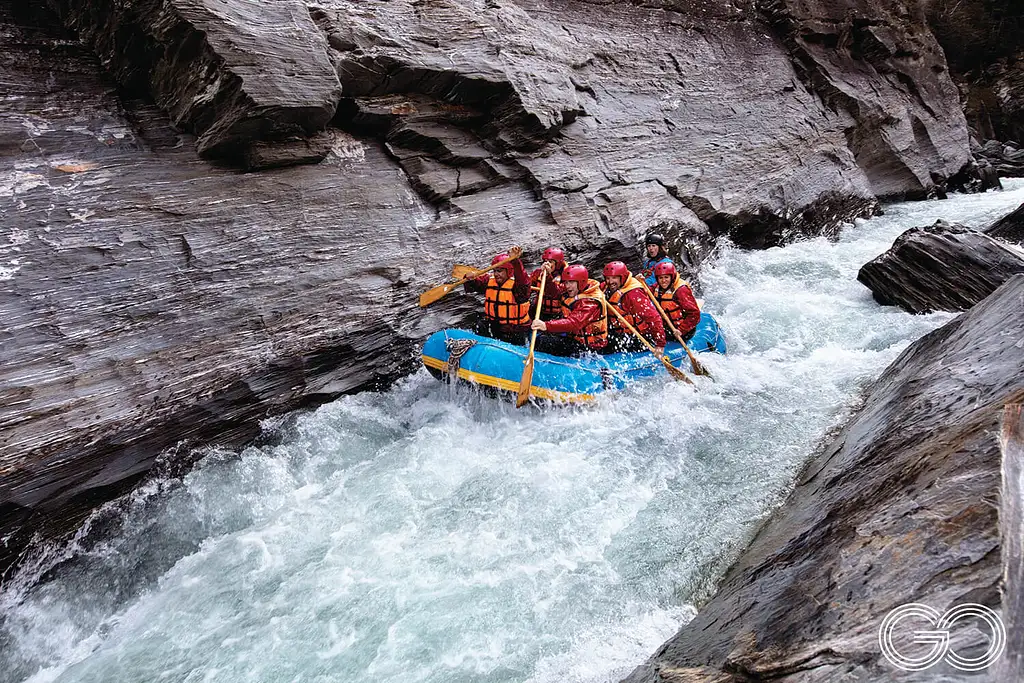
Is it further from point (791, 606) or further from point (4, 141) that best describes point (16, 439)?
point (791, 606)

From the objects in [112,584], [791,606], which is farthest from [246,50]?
[791,606]

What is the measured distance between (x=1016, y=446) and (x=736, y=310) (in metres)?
7.12

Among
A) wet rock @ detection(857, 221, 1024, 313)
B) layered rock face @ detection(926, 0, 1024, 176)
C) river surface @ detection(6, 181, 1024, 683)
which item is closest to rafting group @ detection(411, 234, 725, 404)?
river surface @ detection(6, 181, 1024, 683)

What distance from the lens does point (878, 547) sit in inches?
102

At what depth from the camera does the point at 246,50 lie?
275 inches

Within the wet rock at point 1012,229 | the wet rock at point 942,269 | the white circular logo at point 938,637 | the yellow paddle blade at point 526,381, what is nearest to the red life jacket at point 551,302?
the yellow paddle blade at point 526,381

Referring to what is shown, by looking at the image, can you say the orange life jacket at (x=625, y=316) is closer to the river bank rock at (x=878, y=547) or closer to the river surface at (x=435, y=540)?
the river surface at (x=435, y=540)

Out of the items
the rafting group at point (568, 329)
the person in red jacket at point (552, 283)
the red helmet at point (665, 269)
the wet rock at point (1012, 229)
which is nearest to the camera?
the rafting group at point (568, 329)

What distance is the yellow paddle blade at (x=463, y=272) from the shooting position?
7734 millimetres

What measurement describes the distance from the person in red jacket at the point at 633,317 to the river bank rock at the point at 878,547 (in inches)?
125

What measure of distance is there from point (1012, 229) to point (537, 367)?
8.09 meters

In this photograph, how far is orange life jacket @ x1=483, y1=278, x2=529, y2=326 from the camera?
7.63 metres

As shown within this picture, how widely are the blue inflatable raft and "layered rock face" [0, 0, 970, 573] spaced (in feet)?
2.71

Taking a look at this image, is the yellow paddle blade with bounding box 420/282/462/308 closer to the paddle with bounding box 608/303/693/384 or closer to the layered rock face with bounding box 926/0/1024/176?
the paddle with bounding box 608/303/693/384
